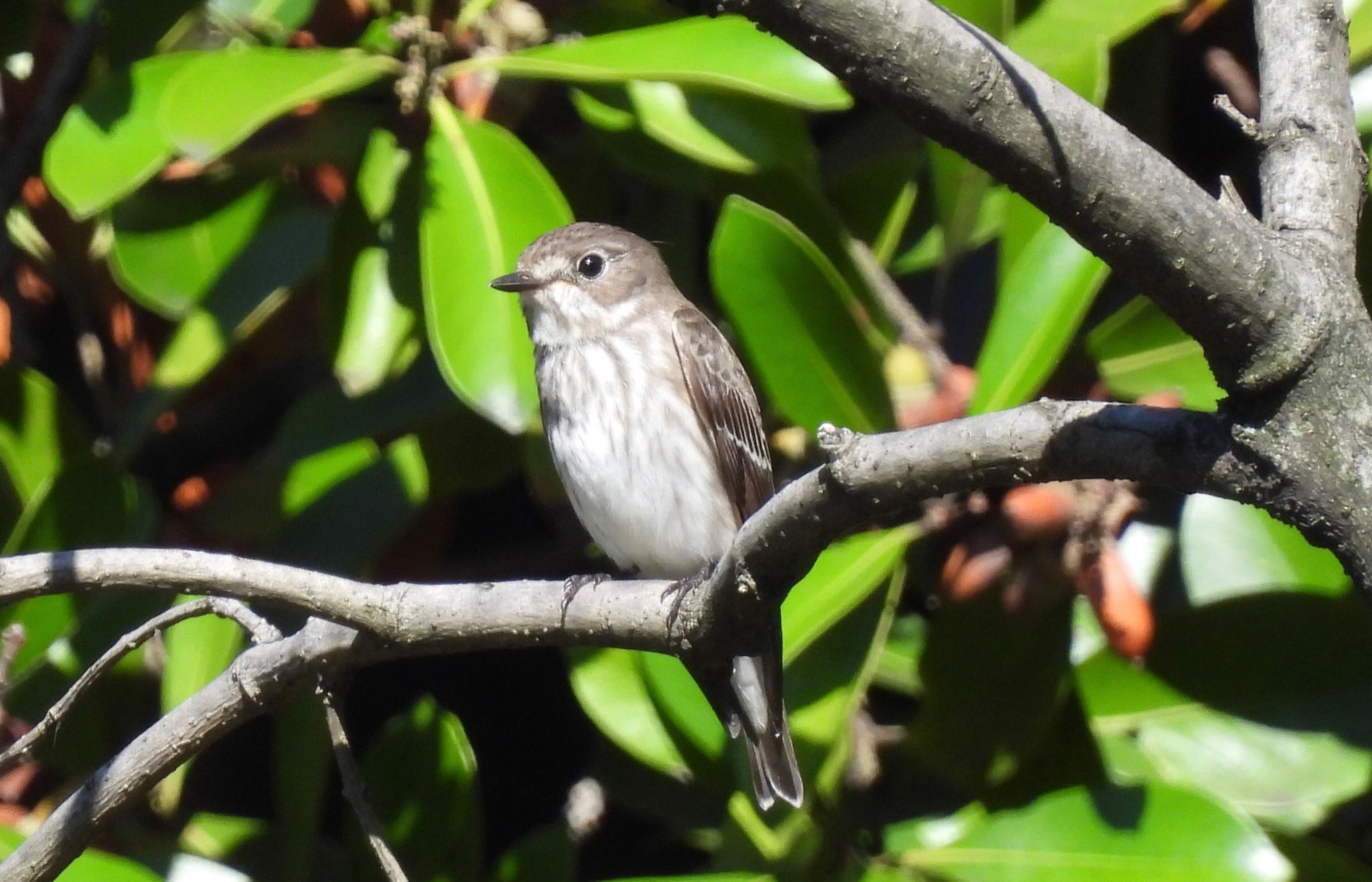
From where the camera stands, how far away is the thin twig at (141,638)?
7.38 feet

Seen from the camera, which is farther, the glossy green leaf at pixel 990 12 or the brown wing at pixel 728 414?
the brown wing at pixel 728 414

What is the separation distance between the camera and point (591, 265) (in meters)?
3.78

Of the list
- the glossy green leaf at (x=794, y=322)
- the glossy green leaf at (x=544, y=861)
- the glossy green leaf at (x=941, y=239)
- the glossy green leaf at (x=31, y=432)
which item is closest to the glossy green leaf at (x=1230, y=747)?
the glossy green leaf at (x=794, y=322)

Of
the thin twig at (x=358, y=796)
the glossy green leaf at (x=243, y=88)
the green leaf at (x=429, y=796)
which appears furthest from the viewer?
the green leaf at (x=429, y=796)

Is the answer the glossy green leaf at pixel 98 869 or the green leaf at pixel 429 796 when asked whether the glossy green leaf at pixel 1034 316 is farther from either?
the glossy green leaf at pixel 98 869

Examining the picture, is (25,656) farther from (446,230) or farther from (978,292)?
(978,292)

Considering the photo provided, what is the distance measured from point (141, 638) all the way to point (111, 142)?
Answer: 1238 mm

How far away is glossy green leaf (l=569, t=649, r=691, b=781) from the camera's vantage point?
10.4 feet

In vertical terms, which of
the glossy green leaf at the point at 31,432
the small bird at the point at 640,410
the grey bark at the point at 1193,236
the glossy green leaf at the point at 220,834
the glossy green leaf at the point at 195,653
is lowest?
the glossy green leaf at the point at 220,834

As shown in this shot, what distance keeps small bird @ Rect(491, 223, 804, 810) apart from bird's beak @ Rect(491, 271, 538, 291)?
0.10ft

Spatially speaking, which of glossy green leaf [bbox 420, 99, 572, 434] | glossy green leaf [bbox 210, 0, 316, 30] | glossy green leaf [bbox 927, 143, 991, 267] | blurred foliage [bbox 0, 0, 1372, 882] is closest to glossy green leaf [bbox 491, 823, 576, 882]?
blurred foliage [bbox 0, 0, 1372, 882]

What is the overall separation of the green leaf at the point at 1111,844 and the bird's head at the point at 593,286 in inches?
61.4

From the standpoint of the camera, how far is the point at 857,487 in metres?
1.80

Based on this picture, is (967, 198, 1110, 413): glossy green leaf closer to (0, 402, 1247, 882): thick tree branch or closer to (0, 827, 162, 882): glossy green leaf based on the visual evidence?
(0, 402, 1247, 882): thick tree branch
